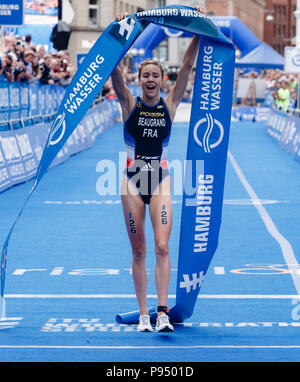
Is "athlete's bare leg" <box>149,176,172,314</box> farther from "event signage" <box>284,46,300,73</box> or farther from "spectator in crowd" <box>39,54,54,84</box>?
"event signage" <box>284,46,300,73</box>

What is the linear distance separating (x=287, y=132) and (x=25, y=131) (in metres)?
11.5

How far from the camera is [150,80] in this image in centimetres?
797

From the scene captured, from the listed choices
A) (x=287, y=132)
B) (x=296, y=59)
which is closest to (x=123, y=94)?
Result: (x=287, y=132)

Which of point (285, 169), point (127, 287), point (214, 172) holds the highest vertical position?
point (214, 172)

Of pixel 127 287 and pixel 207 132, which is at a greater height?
pixel 207 132

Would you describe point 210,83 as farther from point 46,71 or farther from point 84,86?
point 46,71

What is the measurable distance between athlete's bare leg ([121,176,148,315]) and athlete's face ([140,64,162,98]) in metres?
0.68

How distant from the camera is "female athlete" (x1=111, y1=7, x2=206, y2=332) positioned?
799cm

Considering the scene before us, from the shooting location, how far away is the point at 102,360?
692 centimetres

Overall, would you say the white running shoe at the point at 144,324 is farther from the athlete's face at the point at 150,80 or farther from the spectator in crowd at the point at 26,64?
the spectator in crowd at the point at 26,64

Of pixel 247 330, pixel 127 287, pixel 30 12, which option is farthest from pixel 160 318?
pixel 30 12
